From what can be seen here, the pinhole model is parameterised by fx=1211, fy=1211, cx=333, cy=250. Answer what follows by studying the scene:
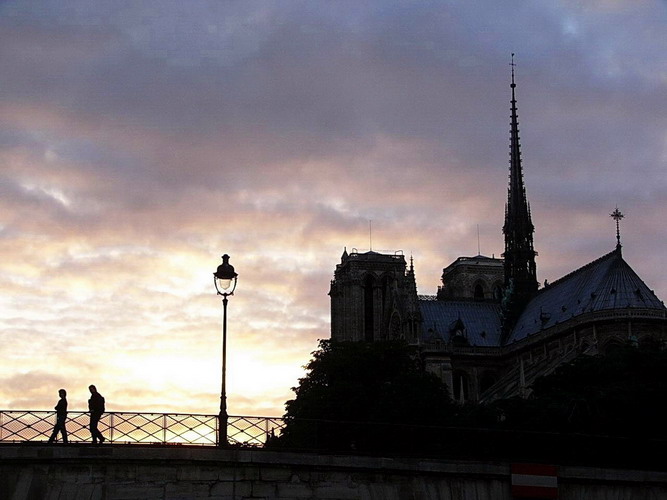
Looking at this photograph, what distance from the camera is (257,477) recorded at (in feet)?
108

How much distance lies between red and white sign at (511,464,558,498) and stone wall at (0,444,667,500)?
297 mm

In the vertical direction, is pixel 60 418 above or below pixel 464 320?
below

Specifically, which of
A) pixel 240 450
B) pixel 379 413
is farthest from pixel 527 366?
pixel 240 450

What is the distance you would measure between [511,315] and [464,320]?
5522 millimetres

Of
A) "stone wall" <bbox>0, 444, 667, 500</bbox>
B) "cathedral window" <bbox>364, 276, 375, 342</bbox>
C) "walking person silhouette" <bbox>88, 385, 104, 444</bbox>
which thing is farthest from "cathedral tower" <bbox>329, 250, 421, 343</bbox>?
"walking person silhouette" <bbox>88, 385, 104, 444</bbox>

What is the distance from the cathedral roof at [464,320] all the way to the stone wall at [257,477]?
290 ft

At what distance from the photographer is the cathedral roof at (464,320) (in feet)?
417

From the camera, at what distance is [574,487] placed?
116ft

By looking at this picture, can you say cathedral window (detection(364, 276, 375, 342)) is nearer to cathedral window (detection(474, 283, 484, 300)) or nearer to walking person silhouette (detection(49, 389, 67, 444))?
cathedral window (detection(474, 283, 484, 300))

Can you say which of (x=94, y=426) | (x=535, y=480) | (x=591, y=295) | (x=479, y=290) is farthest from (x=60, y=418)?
(x=479, y=290)

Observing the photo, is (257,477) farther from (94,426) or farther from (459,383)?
Result: (459,383)

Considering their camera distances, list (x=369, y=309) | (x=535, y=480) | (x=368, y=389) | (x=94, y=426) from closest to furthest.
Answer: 1. (x=94, y=426)
2. (x=535, y=480)
3. (x=368, y=389)
4. (x=369, y=309)

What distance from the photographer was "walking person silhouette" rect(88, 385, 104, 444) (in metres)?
32.9

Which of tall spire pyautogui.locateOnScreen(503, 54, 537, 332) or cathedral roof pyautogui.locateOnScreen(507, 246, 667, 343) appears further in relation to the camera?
tall spire pyautogui.locateOnScreen(503, 54, 537, 332)
